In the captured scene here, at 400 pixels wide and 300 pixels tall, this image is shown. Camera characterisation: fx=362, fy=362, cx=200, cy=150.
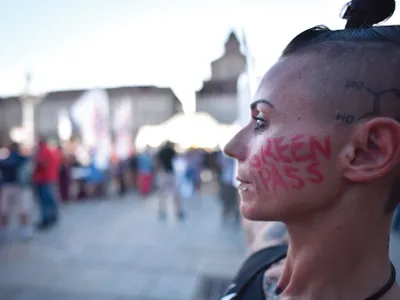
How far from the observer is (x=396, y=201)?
2.74 feet

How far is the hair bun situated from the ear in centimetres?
27

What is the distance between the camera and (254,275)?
105cm

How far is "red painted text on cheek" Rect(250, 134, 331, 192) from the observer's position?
791 millimetres

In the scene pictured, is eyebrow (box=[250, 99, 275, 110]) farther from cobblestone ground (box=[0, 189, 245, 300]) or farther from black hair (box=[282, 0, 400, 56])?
cobblestone ground (box=[0, 189, 245, 300])

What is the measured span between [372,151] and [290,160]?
0.56ft

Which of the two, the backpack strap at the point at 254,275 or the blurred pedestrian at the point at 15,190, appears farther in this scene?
the blurred pedestrian at the point at 15,190

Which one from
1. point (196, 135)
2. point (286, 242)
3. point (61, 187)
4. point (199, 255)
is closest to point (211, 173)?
point (196, 135)

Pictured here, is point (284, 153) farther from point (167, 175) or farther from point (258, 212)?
point (167, 175)

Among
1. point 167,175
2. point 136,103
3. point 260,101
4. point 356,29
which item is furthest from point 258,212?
point 136,103

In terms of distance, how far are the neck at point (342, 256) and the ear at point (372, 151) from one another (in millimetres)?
99

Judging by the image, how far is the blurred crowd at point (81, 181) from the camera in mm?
5816

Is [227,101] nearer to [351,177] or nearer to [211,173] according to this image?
[211,173]

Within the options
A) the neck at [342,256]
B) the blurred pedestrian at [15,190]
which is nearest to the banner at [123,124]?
the blurred pedestrian at [15,190]

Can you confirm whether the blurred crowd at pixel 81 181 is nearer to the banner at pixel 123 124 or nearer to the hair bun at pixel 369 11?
the banner at pixel 123 124
